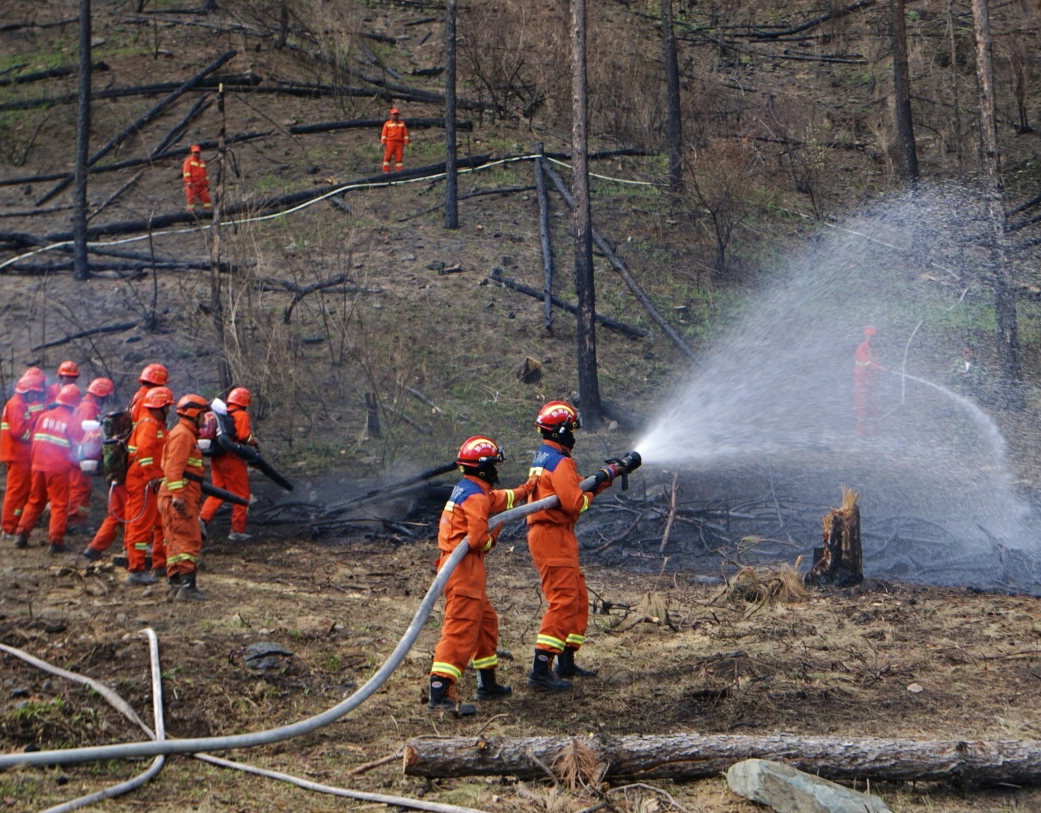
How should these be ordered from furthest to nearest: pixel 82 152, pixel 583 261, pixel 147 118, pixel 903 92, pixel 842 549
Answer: pixel 147 118
pixel 903 92
pixel 82 152
pixel 583 261
pixel 842 549

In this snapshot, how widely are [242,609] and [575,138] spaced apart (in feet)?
28.7

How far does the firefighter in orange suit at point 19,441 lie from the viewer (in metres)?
10.9

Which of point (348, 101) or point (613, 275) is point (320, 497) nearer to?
point (613, 275)

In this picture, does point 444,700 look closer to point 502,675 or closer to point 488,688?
point 488,688

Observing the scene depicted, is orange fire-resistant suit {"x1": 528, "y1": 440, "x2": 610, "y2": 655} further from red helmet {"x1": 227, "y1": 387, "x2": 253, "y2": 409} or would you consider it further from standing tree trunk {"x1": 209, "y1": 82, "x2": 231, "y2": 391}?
standing tree trunk {"x1": 209, "y1": 82, "x2": 231, "y2": 391}

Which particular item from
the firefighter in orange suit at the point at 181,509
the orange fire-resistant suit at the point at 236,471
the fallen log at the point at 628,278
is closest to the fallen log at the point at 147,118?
the fallen log at the point at 628,278

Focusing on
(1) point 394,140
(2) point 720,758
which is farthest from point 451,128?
(2) point 720,758

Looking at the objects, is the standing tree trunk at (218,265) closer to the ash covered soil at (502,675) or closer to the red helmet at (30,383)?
the red helmet at (30,383)

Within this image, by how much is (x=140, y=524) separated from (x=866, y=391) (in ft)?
34.4

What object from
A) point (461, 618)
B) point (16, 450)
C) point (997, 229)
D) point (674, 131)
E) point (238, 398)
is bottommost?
point (461, 618)

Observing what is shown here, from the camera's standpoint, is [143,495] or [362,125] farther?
[362,125]

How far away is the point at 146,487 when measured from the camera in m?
9.43

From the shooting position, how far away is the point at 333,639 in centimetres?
774

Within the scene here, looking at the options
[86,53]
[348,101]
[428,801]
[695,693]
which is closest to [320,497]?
[695,693]
